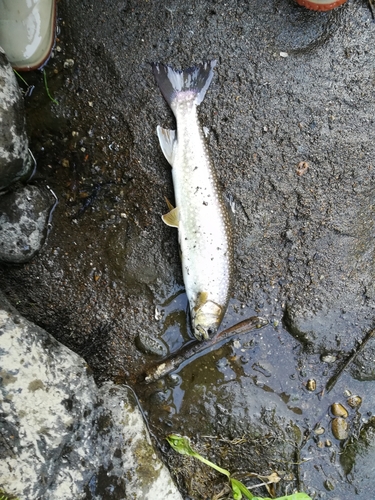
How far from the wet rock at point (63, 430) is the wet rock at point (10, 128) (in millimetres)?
966

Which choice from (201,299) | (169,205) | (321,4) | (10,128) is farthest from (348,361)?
(10,128)

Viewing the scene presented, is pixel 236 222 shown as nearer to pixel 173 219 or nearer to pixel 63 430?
pixel 173 219

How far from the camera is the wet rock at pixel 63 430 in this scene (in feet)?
8.63

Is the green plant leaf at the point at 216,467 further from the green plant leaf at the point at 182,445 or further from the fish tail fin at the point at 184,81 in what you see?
the fish tail fin at the point at 184,81

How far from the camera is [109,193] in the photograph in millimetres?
3451

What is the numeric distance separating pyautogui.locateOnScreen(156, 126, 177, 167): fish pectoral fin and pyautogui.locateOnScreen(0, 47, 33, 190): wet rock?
1010 millimetres

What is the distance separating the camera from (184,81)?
3311 mm

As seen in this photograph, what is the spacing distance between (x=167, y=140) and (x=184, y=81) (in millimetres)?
480

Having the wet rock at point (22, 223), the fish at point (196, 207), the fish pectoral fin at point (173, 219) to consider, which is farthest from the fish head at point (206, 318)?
the wet rock at point (22, 223)

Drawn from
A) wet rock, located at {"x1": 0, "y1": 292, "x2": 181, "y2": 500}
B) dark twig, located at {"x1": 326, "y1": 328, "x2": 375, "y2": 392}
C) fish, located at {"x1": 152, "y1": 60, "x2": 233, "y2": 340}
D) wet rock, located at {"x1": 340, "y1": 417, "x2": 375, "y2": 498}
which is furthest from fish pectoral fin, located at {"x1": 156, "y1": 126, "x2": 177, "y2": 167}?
wet rock, located at {"x1": 340, "y1": 417, "x2": 375, "y2": 498}

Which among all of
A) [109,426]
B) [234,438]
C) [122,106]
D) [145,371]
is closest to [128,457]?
[109,426]

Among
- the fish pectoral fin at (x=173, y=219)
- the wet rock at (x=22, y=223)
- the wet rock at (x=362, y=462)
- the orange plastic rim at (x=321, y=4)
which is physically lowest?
the wet rock at (x=362, y=462)

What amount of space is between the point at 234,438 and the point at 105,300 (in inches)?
60.3

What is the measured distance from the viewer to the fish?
10.6ft
